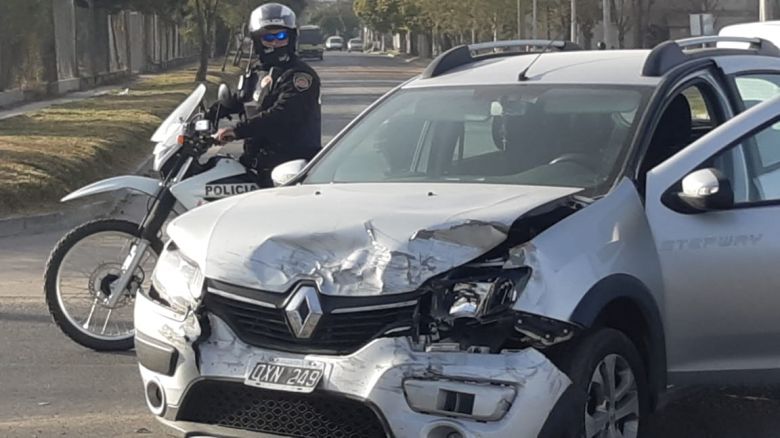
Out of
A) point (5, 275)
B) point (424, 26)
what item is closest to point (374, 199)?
point (5, 275)

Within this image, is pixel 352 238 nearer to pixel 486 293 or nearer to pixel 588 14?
pixel 486 293

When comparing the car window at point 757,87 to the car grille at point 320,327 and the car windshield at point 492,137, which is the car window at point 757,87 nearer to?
the car windshield at point 492,137

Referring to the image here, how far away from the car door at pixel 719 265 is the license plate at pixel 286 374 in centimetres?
158

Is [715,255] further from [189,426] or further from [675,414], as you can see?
[189,426]

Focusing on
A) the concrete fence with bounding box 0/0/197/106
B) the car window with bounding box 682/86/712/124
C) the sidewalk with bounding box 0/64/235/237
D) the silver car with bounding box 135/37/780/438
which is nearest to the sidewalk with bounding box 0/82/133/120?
the sidewalk with bounding box 0/64/235/237

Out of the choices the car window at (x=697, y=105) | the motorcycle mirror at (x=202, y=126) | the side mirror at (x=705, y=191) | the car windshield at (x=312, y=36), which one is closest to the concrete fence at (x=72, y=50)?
the motorcycle mirror at (x=202, y=126)

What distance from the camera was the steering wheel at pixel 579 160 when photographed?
5.63 m

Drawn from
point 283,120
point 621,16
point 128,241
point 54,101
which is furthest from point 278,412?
point 621,16

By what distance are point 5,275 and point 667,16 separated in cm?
6805

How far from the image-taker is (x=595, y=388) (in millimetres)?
4781

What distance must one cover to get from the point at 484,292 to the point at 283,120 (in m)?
3.41

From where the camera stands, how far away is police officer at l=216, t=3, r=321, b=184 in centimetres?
770

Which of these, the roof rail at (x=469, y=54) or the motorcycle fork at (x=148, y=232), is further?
the motorcycle fork at (x=148, y=232)

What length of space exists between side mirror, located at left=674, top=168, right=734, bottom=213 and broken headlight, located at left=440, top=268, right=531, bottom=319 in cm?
102
